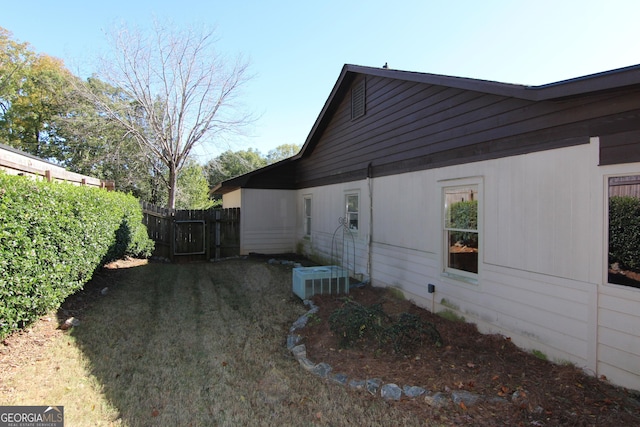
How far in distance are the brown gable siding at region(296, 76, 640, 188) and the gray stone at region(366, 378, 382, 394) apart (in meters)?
3.20

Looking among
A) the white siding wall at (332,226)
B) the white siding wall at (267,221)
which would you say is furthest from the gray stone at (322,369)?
the white siding wall at (267,221)

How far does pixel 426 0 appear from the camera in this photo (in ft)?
24.2

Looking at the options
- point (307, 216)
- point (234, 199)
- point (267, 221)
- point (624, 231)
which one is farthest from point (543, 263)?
point (234, 199)

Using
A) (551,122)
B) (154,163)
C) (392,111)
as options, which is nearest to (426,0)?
(392,111)

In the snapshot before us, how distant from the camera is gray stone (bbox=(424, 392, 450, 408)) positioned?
117 inches

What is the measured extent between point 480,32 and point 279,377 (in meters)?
7.73

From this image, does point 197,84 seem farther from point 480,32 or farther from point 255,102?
point 480,32

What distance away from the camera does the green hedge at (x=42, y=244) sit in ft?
11.8

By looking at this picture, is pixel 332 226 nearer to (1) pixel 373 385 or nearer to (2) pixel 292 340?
(2) pixel 292 340

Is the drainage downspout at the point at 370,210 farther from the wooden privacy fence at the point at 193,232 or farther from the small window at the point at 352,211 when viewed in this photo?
the wooden privacy fence at the point at 193,232

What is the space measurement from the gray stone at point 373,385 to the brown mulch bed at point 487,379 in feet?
0.25

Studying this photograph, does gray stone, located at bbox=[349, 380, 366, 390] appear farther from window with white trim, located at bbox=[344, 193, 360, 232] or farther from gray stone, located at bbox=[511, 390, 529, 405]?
window with white trim, located at bbox=[344, 193, 360, 232]

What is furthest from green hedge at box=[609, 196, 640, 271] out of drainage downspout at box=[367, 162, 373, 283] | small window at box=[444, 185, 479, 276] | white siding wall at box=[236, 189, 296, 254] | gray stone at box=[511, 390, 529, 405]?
white siding wall at box=[236, 189, 296, 254]

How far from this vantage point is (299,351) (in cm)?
420
